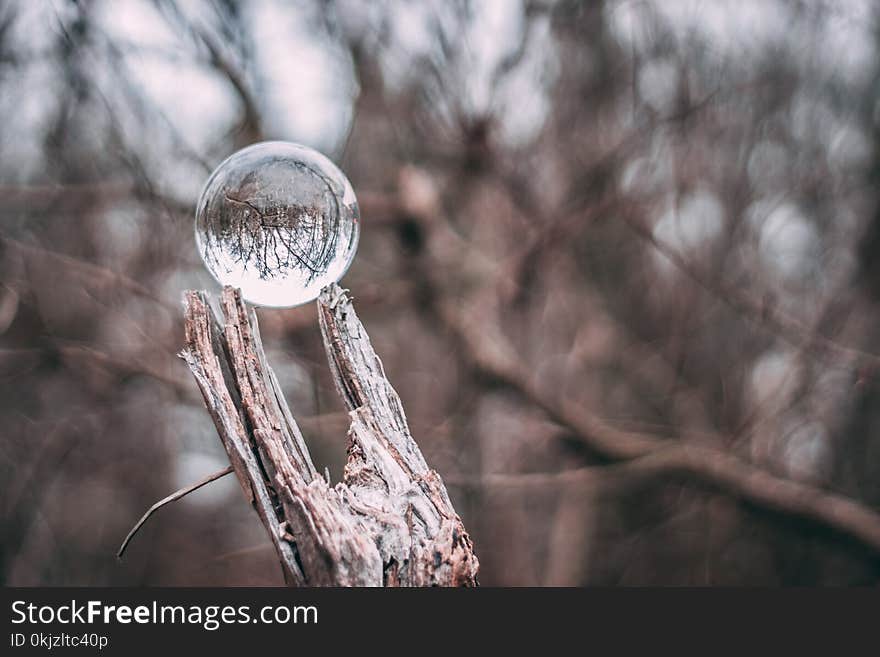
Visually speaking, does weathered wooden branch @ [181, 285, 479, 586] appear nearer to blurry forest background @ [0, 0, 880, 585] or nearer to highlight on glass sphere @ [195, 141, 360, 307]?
highlight on glass sphere @ [195, 141, 360, 307]

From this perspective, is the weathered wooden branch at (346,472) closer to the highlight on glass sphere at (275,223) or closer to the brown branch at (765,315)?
the highlight on glass sphere at (275,223)

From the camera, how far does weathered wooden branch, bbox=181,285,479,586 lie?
6.51 feet

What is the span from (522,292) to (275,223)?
4009 millimetres

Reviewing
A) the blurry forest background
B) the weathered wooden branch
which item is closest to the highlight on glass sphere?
the weathered wooden branch

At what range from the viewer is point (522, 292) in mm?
6148

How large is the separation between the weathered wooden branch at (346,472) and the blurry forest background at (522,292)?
3.56m

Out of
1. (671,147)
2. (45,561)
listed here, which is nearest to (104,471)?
(45,561)

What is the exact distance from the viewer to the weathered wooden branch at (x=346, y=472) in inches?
78.2

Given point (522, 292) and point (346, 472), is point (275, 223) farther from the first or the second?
point (522, 292)

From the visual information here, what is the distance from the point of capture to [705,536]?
20.4 ft

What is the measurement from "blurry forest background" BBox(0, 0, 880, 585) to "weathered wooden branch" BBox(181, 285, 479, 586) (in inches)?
140

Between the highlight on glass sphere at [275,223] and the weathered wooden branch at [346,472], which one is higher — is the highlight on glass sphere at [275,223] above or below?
above

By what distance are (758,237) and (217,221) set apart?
472cm

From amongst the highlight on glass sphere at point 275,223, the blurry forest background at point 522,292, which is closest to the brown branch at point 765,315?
the blurry forest background at point 522,292
